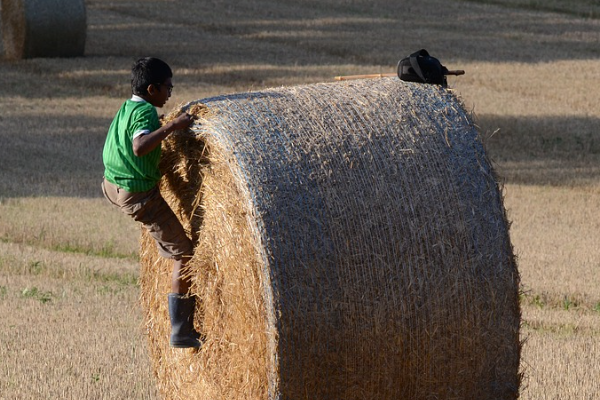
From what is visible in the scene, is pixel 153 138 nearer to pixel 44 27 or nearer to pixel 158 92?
pixel 158 92

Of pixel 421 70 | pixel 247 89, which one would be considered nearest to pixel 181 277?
pixel 421 70

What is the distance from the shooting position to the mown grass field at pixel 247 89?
7.74 m

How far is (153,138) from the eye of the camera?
5.78 metres

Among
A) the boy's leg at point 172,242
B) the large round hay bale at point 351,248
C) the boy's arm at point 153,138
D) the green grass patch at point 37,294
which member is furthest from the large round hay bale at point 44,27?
the boy's arm at point 153,138

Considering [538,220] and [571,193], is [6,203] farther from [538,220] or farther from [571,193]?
[571,193]

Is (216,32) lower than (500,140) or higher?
lower

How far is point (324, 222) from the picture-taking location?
546 centimetres

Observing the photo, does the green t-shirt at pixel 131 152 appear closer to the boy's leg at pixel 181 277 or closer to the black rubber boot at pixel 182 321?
the boy's leg at pixel 181 277

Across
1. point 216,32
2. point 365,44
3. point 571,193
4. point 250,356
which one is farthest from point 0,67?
point 250,356

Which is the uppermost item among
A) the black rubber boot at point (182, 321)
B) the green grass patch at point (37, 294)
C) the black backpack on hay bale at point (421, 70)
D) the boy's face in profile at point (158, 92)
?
the black backpack on hay bale at point (421, 70)

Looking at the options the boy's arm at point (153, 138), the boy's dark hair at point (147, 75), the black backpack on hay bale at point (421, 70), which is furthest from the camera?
the black backpack on hay bale at point (421, 70)

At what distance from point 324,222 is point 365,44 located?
67.1 feet

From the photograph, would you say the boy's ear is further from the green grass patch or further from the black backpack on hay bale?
the green grass patch

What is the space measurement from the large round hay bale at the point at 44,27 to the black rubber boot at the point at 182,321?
17888mm
